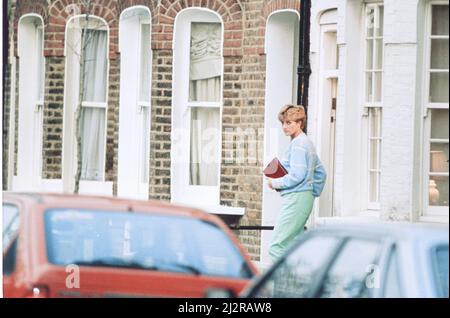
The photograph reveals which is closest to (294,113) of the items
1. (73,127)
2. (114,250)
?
(114,250)

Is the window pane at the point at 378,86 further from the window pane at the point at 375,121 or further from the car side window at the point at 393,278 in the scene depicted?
the car side window at the point at 393,278

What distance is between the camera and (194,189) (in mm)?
7824

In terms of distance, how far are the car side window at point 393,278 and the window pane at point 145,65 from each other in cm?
248

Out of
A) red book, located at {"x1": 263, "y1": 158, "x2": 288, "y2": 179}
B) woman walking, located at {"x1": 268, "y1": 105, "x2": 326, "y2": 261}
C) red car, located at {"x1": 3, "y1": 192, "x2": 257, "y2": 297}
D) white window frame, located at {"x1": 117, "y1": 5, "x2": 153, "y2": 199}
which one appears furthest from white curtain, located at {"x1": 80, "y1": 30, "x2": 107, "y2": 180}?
woman walking, located at {"x1": 268, "y1": 105, "x2": 326, "y2": 261}

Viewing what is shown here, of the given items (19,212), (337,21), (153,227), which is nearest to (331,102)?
(337,21)

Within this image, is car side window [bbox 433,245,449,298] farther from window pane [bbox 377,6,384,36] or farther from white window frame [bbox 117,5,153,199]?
white window frame [bbox 117,5,153,199]

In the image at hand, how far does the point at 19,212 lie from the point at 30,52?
1.38 metres

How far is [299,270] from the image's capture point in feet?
20.7

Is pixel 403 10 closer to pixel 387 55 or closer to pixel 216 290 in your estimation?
pixel 387 55

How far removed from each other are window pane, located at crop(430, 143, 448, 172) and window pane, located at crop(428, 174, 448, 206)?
1.6 inches

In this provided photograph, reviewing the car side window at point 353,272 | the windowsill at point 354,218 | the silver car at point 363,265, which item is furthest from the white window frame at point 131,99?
the car side window at point 353,272

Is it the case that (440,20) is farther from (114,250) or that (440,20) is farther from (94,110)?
(94,110)

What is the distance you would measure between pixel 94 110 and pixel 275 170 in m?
1.07

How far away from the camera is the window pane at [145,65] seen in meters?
7.97
